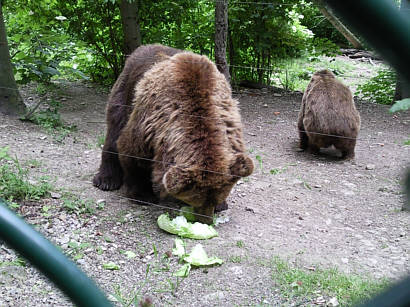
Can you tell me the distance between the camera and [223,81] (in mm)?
4234

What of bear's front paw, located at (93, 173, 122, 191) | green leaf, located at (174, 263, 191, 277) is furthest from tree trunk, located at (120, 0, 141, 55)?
green leaf, located at (174, 263, 191, 277)

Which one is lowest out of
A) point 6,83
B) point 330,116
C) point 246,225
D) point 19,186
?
point 246,225

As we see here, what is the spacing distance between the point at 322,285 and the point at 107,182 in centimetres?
262

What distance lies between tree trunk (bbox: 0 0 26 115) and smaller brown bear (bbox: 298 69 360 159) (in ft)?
12.5

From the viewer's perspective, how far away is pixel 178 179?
3627mm

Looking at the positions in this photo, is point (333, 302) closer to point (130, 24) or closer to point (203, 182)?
point (203, 182)

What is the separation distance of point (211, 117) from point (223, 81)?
514 mm

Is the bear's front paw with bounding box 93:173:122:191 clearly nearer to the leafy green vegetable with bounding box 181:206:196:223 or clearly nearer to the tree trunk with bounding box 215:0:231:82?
the leafy green vegetable with bounding box 181:206:196:223

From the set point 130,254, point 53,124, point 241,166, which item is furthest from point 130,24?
point 130,254

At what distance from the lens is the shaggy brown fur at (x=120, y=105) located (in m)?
4.63

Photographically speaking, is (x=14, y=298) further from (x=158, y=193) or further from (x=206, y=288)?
(x=158, y=193)

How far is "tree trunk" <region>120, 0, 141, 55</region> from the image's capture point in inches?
319

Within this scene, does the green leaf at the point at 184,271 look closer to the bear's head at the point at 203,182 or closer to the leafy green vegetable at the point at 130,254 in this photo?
the leafy green vegetable at the point at 130,254

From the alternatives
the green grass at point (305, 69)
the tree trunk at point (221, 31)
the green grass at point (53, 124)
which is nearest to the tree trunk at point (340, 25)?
the green grass at point (53, 124)
